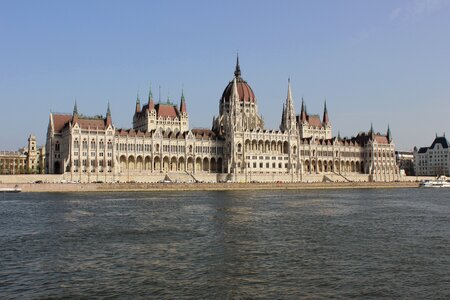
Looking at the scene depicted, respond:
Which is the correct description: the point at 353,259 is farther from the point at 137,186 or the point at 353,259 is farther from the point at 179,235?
the point at 137,186

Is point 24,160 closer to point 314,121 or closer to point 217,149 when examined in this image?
point 217,149

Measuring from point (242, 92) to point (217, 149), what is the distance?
82.7 feet

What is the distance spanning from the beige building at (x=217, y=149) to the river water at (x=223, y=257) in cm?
7087

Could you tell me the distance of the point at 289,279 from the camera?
76.0 feet

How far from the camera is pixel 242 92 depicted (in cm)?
15488

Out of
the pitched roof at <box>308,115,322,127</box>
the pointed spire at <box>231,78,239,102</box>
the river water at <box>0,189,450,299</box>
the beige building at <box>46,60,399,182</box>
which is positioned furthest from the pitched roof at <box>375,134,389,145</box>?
the river water at <box>0,189,450,299</box>

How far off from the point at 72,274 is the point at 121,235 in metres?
12.3

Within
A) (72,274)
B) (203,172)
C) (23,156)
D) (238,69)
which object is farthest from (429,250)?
(23,156)

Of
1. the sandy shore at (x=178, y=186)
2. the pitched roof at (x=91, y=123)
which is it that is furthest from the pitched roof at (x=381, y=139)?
the pitched roof at (x=91, y=123)

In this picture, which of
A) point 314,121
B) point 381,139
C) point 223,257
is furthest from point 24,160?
point 223,257

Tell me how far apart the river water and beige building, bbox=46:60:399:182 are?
233 ft

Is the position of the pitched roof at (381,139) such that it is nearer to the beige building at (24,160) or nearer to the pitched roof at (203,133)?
the pitched roof at (203,133)

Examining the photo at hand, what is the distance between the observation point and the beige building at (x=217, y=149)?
4668 inches

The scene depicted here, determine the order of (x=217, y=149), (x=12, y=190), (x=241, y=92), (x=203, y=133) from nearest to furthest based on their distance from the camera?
(x=12, y=190), (x=217, y=149), (x=203, y=133), (x=241, y=92)
